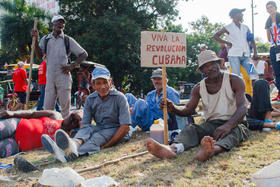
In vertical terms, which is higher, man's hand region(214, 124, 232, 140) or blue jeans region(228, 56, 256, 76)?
blue jeans region(228, 56, 256, 76)

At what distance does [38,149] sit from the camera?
14.6 feet

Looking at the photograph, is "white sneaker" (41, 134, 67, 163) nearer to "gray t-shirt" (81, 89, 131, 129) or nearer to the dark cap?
"gray t-shirt" (81, 89, 131, 129)

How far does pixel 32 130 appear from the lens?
14.2 feet

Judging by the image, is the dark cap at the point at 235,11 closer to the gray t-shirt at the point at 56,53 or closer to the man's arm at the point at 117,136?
the gray t-shirt at the point at 56,53

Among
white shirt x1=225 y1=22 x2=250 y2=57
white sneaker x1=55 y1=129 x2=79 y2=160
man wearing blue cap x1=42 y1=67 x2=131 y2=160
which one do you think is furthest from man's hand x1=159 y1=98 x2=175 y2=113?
white shirt x1=225 y1=22 x2=250 y2=57

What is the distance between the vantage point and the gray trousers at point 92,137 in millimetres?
3702

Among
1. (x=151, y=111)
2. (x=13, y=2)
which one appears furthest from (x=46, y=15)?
(x=151, y=111)

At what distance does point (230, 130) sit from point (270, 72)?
27.3 ft

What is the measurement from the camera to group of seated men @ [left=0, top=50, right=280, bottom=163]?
3.31 metres

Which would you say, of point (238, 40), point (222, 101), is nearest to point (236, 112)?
point (222, 101)

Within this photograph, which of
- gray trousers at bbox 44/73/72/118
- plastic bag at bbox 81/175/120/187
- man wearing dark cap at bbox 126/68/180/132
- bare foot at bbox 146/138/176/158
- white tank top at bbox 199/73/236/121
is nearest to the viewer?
plastic bag at bbox 81/175/120/187

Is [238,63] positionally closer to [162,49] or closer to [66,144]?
[162,49]

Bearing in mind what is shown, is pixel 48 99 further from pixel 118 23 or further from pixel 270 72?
pixel 118 23

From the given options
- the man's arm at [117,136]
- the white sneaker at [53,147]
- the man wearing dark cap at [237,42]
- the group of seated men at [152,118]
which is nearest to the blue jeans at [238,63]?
the man wearing dark cap at [237,42]
